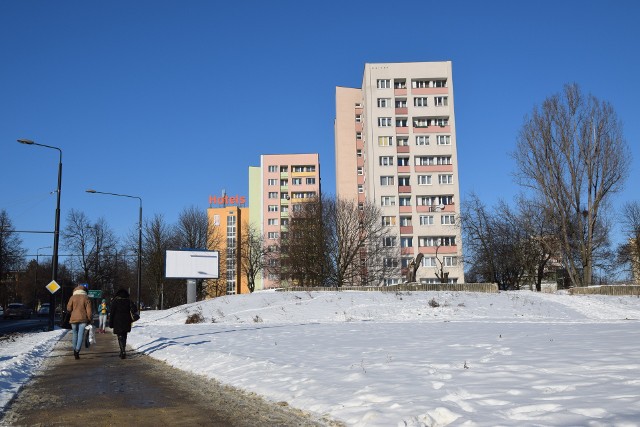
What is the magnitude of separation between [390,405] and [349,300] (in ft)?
98.2

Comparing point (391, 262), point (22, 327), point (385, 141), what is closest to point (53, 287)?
point (22, 327)

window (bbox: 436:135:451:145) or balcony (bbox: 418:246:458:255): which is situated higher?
window (bbox: 436:135:451:145)

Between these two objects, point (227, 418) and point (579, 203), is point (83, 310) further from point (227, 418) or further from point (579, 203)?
point (579, 203)

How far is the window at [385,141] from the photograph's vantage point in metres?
76.7

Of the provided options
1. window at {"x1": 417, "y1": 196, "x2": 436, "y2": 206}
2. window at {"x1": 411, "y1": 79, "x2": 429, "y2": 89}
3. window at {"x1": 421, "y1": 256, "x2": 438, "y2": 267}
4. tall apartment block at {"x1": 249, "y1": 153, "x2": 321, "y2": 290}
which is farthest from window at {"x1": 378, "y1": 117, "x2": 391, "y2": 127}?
tall apartment block at {"x1": 249, "y1": 153, "x2": 321, "y2": 290}

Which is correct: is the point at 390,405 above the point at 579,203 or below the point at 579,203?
below

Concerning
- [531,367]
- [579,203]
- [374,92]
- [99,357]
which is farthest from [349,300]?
[374,92]

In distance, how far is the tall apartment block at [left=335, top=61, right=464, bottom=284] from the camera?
245 feet

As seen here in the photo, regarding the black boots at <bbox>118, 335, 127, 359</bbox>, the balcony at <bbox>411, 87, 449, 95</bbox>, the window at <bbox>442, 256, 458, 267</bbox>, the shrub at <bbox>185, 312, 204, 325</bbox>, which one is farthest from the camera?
the balcony at <bbox>411, 87, 449, 95</bbox>

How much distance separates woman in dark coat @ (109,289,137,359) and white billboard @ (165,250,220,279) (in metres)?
31.9

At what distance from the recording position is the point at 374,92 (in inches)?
3041

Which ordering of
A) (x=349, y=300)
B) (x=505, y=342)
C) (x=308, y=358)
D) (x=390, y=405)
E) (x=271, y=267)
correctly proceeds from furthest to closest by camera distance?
(x=271, y=267) < (x=349, y=300) < (x=505, y=342) < (x=308, y=358) < (x=390, y=405)

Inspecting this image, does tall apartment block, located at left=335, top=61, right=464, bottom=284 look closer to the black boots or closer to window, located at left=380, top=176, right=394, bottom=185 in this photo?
window, located at left=380, top=176, right=394, bottom=185

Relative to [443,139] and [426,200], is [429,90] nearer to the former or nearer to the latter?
[443,139]
